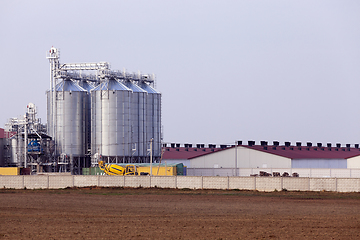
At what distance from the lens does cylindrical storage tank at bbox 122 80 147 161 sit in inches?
3509

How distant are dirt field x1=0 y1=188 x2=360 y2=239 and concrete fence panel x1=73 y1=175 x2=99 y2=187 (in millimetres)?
20014

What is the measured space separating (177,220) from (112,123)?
2268 inches

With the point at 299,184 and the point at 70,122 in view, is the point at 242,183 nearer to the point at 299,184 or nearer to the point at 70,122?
the point at 299,184

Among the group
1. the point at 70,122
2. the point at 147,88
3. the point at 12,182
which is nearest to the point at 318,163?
the point at 147,88

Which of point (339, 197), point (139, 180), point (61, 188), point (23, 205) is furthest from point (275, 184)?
point (23, 205)

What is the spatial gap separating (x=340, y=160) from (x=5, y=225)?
318ft

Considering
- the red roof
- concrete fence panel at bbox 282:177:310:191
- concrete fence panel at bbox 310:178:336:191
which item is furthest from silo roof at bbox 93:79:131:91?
concrete fence panel at bbox 310:178:336:191

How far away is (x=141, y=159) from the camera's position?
91.1 meters

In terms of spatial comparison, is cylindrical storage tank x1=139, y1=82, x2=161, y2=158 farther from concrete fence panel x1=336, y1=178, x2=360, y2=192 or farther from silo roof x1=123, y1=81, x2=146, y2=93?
concrete fence panel x1=336, y1=178, x2=360, y2=192

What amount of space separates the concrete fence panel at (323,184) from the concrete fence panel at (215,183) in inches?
384

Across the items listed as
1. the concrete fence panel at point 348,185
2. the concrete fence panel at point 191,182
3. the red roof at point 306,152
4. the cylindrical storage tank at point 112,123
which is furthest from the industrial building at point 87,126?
the concrete fence panel at point 348,185

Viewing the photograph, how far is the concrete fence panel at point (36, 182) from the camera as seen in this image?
66.6m

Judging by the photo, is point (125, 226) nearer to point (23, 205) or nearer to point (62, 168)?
point (23, 205)

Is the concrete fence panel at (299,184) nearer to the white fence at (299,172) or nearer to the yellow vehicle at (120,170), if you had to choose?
the yellow vehicle at (120,170)
